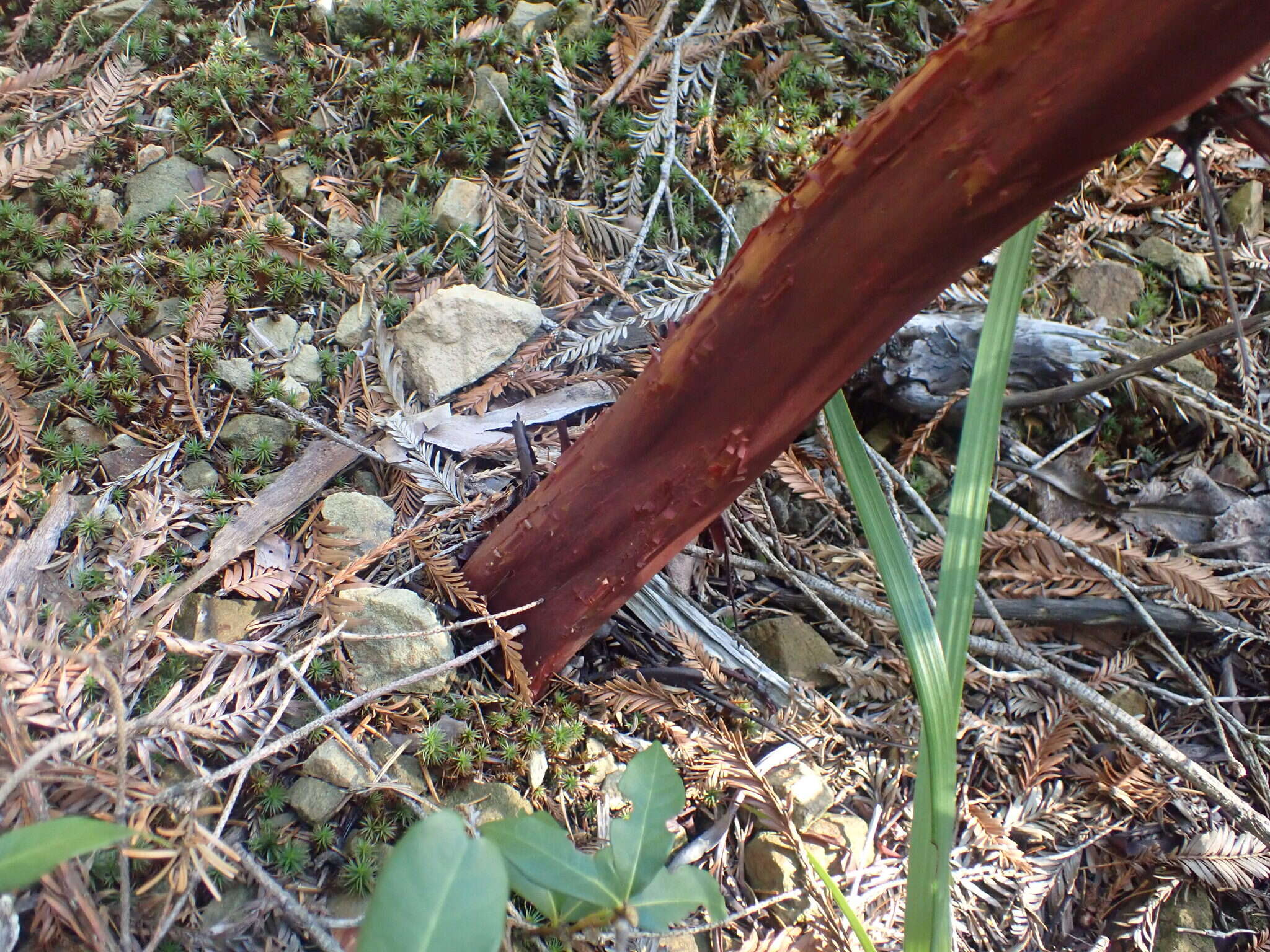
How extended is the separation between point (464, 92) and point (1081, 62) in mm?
1658

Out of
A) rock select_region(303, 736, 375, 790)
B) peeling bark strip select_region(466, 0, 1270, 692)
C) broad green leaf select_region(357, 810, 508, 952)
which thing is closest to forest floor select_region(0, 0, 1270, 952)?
rock select_region(303, 736, 375, 790)

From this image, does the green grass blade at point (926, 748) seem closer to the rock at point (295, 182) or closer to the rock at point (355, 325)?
the rock at point (355, 325)

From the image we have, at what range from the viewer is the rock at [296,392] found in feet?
5.01

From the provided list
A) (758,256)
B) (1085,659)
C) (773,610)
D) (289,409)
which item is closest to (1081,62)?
(758,256)

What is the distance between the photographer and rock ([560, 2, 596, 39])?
6.88ft

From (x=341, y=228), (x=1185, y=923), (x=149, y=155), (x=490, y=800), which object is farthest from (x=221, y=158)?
(x=1185, y=923)

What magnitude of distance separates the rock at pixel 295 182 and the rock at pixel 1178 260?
2.19m

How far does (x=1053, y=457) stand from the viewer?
1847mm

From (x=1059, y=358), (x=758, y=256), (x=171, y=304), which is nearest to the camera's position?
(x=758, y=256)

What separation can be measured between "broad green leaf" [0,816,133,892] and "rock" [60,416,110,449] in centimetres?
107

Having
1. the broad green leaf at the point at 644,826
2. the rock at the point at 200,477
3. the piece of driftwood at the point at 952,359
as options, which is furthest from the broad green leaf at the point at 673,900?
the piece of driftwood at the point at 952,359

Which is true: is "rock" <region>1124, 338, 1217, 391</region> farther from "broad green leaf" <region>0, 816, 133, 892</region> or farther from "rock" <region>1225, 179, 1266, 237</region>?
"broad green leaf" <region>0, 816, 133, 892</region>

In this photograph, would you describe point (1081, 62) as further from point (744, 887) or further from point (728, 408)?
point (744, 887)

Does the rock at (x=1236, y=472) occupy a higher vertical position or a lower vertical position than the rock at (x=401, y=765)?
higher
